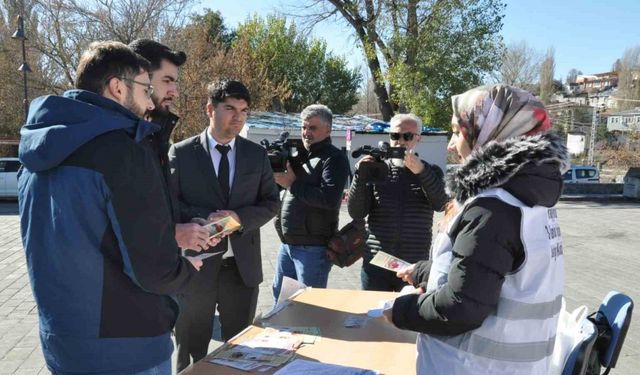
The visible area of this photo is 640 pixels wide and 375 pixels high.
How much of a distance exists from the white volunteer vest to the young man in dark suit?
67.2 inches

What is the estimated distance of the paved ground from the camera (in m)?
4.38

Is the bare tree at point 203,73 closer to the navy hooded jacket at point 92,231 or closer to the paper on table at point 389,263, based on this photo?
the paper on table at point 389,263

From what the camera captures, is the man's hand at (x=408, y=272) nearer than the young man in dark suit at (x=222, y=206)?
Yes

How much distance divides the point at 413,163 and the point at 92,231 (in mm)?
2194

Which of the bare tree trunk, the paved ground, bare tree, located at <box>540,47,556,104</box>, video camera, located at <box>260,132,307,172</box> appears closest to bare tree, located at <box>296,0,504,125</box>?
the bare tree trunk

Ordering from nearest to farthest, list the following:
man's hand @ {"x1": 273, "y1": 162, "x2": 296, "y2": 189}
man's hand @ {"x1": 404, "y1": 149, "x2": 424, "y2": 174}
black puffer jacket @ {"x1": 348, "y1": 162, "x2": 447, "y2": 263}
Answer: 1. man's hand @ {"x1": 404, "y1": 149, "x2": 424, "y2": 174}
2. black puffer jacket @ {"x1": 348, "y1": 162, "x2": 447, "y2": 263}
3. man's hand @ {"x1": 273, "y1": 162, "x2": 296, "y2": 189}

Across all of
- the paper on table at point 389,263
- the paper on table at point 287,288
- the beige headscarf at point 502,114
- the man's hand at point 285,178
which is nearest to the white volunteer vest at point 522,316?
the beige headscarf at point 502,114

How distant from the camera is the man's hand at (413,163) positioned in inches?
132

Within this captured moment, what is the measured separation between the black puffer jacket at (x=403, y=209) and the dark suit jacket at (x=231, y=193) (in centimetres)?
74

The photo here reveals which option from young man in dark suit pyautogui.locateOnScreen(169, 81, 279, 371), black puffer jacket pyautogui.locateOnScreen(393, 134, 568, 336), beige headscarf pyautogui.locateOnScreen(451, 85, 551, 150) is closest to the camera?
black puffer jacket pyautogui.locateOnScreen(393, 134, 568, 336)

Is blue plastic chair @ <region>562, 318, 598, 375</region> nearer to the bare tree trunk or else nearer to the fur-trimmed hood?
the fur-trimmed hood

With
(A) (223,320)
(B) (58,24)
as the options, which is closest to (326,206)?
(A) (223,320)

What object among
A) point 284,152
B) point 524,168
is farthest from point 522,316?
point 284,152

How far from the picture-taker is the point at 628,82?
76.8 metres
